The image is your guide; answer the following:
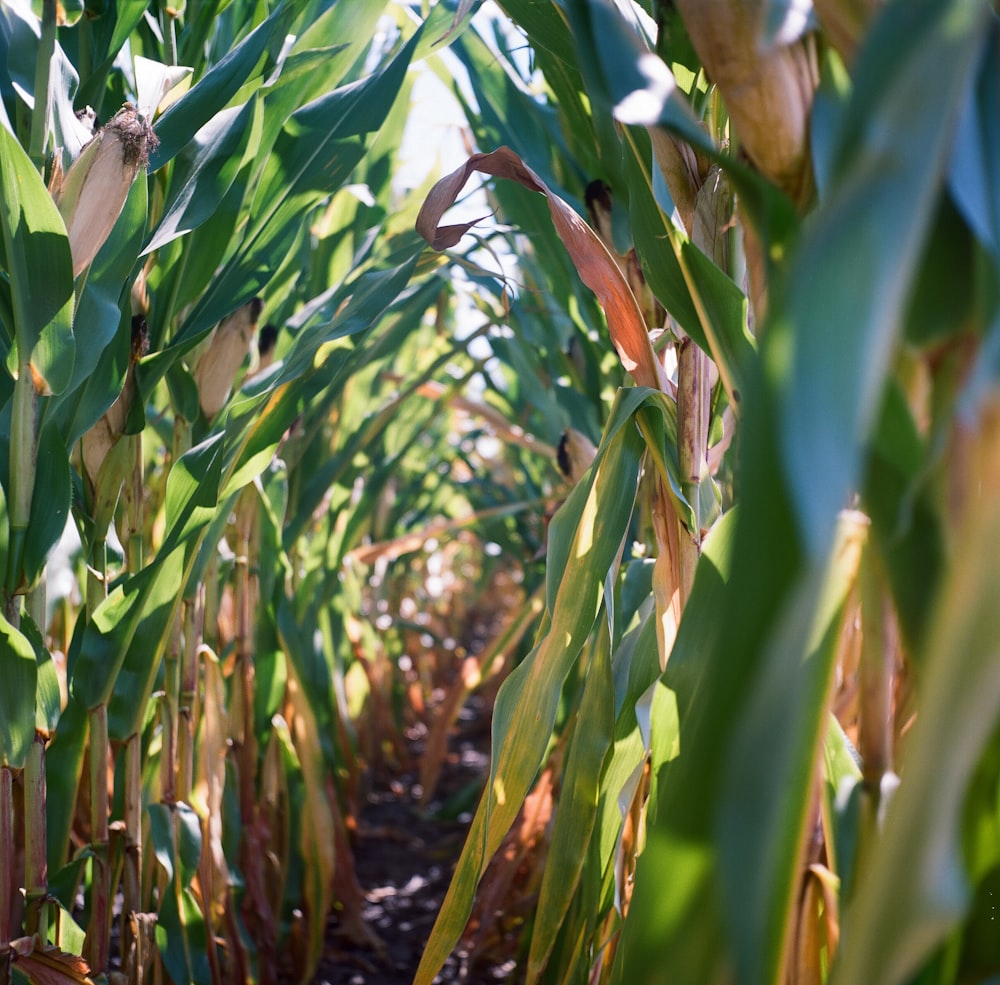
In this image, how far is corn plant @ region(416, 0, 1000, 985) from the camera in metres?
0.21

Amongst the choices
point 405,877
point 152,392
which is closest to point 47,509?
point 152,392

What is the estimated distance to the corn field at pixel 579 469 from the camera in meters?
0.23

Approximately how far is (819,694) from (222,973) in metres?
0.96

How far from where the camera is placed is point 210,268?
0.75m

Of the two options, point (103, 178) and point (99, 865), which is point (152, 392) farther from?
point (99, 865)

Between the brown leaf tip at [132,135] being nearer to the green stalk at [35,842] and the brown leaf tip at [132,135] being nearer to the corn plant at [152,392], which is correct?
the corn plant at [152,392]

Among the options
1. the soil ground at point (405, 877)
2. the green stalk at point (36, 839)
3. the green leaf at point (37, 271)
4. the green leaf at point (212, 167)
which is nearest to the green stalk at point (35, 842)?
the green stalk at point (36, 839)

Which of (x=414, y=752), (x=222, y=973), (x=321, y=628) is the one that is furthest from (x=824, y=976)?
(x=414, y=752)

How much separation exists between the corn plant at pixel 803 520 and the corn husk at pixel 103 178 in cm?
23

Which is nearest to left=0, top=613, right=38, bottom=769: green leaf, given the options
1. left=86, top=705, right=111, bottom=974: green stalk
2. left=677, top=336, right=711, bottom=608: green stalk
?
left=86, top=705, right=111, bottom=974: green stalk

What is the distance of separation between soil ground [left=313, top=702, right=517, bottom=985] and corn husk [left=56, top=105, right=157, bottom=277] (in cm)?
87

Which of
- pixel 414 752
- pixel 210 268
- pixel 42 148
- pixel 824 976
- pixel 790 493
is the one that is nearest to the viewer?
pixel 790 493

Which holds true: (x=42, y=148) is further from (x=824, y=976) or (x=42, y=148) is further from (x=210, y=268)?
(x=824, y=976)

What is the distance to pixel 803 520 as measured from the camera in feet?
0.64
